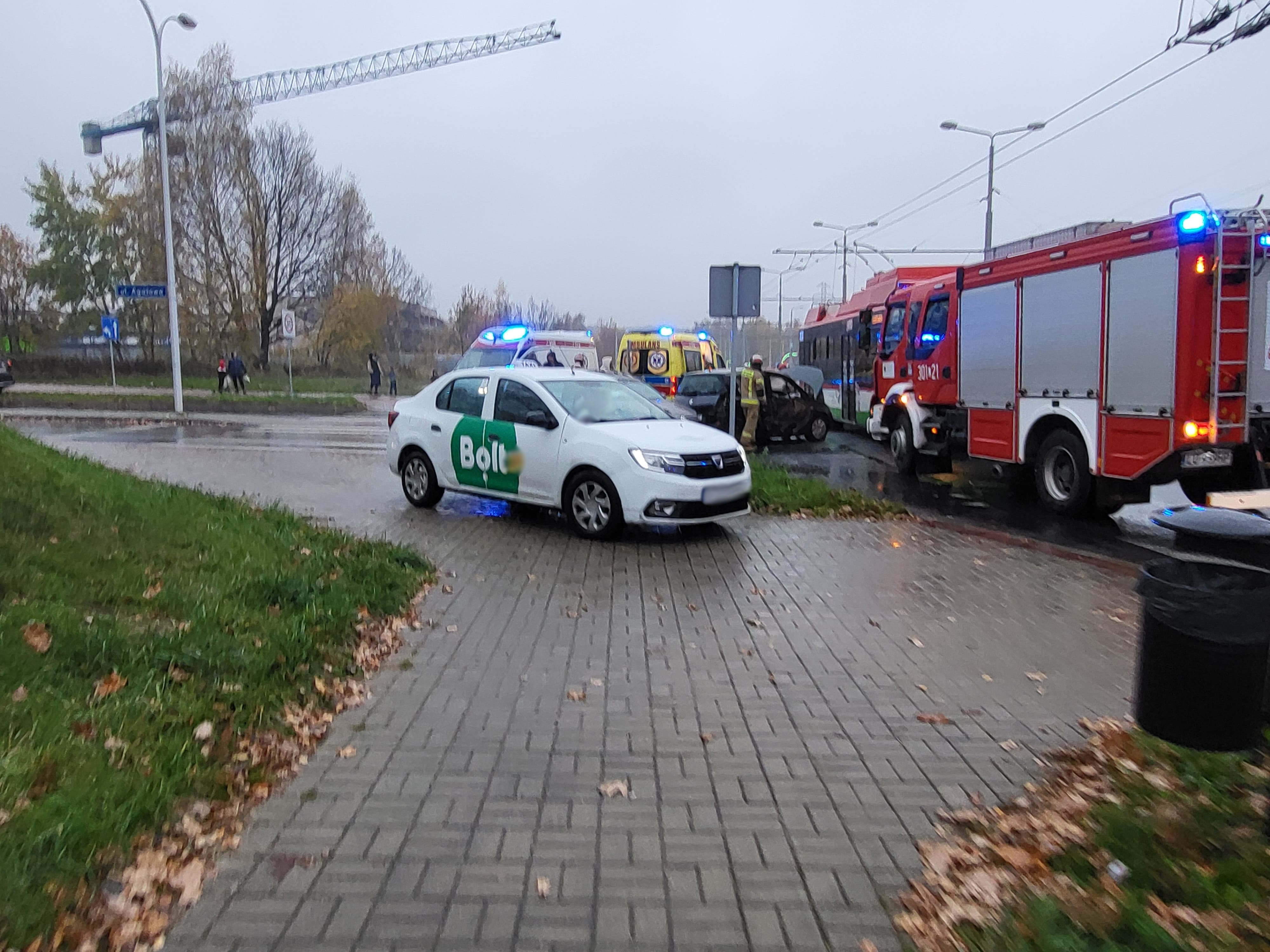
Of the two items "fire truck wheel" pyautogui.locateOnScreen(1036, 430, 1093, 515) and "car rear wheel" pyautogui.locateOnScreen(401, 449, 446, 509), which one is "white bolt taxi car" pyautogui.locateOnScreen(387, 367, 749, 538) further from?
"fire truck wheel" pyautogui.locateOnScreen(1036, 430, 1093, 515)

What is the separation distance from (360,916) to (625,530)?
22.6 ft

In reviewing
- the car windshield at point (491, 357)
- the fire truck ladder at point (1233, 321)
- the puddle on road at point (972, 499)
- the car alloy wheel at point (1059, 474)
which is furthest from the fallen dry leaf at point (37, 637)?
the car windshield at point (491, 357)

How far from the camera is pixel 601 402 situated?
33.5 ft

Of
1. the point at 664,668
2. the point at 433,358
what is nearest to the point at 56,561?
the point at 664,668

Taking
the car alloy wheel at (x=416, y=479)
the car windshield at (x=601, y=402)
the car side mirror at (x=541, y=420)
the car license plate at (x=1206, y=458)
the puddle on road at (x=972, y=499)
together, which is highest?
the car windshield at (x=601, y=402)

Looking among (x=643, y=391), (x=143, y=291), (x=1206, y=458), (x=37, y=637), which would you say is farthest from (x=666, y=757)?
(x=143, y=291)

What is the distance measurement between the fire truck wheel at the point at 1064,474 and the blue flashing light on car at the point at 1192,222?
2474mm

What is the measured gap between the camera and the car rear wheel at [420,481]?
11094mm

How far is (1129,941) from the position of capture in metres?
2.67

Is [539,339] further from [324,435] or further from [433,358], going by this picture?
[433,358]

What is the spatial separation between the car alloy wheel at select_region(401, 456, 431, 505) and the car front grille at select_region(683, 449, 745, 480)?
11.0 ft

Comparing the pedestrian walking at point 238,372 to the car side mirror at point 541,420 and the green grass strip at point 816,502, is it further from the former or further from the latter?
the car side mirror at point 541,420

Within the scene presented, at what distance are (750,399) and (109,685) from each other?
1481 cm

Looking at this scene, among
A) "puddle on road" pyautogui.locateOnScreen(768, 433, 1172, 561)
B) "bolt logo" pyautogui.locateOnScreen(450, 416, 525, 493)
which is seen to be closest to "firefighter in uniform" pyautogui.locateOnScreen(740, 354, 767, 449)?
"puddle on road" pyautogui.locateOnScreen(768, 433, 1172, 561)
